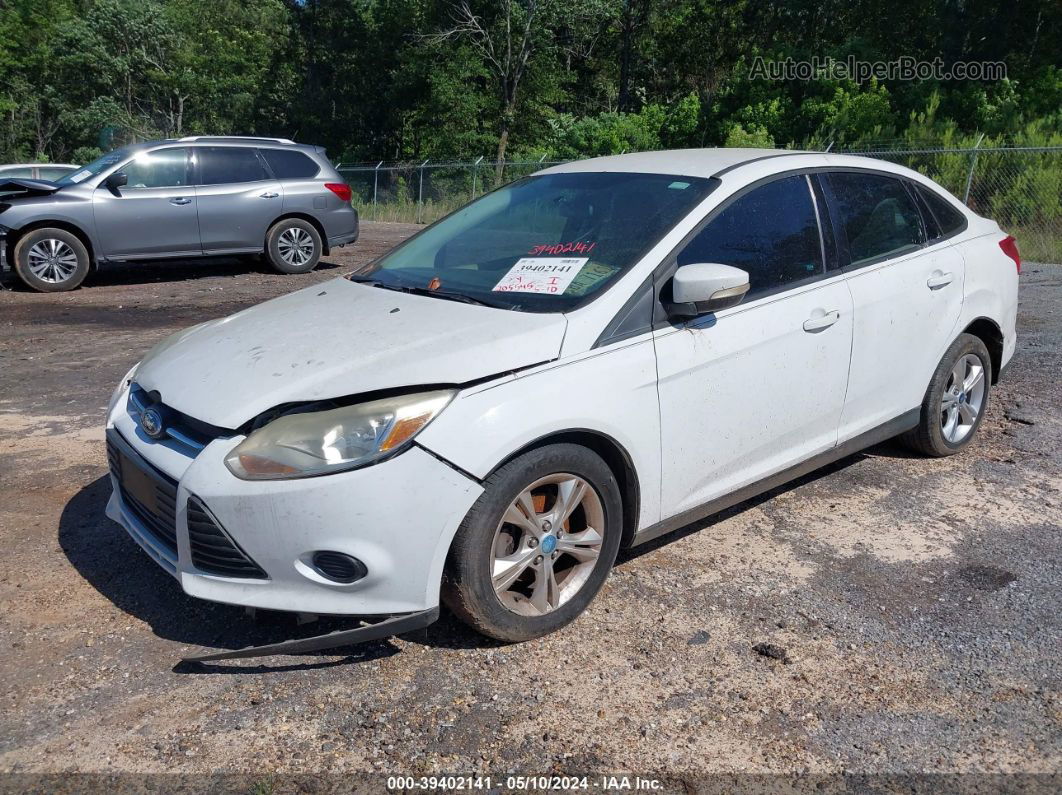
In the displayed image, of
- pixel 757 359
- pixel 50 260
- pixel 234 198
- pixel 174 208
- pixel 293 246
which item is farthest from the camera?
pixel 293 246

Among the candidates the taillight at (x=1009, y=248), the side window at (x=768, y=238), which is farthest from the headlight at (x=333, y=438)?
the taillight at (x=1009, y=248)

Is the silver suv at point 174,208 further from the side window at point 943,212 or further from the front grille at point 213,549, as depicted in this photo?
the front grille at point 213,549

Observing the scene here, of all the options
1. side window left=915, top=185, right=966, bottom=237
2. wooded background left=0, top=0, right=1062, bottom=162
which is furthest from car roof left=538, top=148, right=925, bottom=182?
wooded background left=0, top=0, right=1062, bottom=162

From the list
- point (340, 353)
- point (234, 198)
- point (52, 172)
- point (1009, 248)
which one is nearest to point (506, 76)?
point (52, 172)

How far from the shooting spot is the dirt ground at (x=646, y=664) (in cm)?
262

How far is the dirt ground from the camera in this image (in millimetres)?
2621

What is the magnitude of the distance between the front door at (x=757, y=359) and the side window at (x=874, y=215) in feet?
0.81

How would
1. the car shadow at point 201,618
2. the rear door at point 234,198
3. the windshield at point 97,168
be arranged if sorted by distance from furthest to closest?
the rear door at point 234,198
the windshield at point 97,168
the car shadow at point 201,618

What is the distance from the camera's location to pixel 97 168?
10969 millimetres

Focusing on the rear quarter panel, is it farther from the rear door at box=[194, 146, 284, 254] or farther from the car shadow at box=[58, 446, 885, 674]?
the rear door at box=[194, 146, 284, 254]

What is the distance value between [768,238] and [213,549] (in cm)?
252

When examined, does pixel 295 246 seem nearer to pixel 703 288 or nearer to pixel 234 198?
pixel 234 198

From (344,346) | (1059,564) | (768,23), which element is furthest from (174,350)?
(768,23)

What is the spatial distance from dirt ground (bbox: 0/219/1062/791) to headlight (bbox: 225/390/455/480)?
2.38ft
